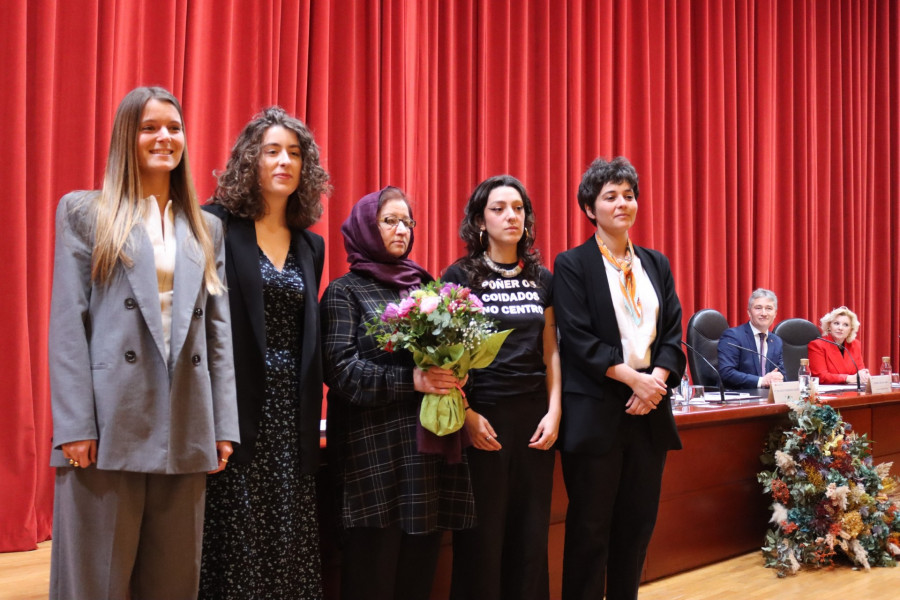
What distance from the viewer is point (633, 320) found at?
243cm

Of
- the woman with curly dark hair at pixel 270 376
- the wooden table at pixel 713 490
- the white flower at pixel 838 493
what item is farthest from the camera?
the white flower at pixel 838 493

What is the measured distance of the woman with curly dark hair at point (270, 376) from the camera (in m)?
1.84

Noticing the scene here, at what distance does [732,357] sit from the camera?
477 cm

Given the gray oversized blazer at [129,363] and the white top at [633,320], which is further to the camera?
the white top at [633,320]

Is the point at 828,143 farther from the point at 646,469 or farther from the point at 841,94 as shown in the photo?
the point at 646,469

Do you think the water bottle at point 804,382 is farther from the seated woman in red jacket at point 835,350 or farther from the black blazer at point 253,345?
the black blazer at point 253,345

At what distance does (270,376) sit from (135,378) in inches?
13.9

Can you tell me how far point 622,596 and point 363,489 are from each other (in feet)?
3.11

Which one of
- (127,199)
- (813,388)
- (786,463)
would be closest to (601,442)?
(127,199)

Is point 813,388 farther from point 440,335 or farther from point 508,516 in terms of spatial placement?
point 440,335

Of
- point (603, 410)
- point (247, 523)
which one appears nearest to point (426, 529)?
point (247, 523)

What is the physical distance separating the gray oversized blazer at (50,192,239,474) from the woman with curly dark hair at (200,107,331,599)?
16 cm

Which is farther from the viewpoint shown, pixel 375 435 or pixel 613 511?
pixel 613 511

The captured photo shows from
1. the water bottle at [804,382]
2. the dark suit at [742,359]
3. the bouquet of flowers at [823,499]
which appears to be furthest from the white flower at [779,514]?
the dark suit at [742,359]
